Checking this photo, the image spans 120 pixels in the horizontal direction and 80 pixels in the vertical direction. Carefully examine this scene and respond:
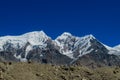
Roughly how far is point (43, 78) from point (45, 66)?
351 cm

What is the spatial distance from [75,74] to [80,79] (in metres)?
1.06

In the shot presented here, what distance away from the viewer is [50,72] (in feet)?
134

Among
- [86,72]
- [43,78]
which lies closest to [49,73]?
[43,78]

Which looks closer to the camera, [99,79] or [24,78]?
[24,78]

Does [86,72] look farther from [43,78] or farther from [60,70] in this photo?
[43,78]

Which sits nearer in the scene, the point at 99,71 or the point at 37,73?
the point at 37,73

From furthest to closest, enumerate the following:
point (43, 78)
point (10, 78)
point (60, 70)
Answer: point (60, 70), point (43, 78), point (10, 78)

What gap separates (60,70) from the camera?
42156 mm

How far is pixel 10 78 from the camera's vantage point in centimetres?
3653

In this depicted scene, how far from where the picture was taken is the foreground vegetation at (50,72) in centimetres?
3791

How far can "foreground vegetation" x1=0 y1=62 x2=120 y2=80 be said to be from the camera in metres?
37.9

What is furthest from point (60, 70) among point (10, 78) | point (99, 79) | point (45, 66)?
point (10, 78)

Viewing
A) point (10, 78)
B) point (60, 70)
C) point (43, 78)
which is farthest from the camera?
point (60, 70)

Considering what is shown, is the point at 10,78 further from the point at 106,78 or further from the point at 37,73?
the point at 106,78
